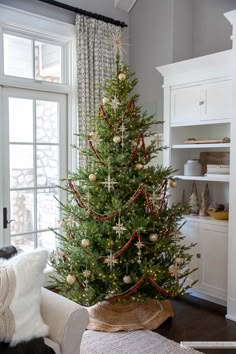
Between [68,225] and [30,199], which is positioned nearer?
[68,225]

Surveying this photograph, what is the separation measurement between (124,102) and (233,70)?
102 centimetres

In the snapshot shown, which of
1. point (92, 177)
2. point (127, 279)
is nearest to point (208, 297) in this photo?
point (127, 279)

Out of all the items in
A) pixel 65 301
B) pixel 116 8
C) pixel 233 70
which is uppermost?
pixel 116 8

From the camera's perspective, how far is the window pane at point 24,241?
3770 millimetres

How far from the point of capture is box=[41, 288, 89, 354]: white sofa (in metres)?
1.83

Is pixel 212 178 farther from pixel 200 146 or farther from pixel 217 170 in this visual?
pixel 200 146

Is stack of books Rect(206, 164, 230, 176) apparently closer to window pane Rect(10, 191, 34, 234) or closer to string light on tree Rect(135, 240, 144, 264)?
string light on tree Rect(135, 240, 144, 264)

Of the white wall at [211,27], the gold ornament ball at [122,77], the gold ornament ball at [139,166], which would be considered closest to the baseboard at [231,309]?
the gold ornament ball at [139,166]

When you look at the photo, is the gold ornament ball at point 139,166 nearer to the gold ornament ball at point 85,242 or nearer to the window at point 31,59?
the gold ornament ball at point 85,242

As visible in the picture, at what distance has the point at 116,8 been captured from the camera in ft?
14.5

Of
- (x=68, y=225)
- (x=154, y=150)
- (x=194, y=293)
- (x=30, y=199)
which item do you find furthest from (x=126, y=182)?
(x=194, y=293)

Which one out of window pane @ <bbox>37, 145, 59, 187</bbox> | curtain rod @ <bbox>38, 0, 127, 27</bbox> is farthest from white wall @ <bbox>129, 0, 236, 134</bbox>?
window pane @ <bbox>37, 145, 59, 187</bbox>

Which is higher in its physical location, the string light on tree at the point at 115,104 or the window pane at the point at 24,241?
the string light on tree at the point at 115,104

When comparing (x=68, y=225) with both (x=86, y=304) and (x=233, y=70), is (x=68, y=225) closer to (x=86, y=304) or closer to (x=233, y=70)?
(x=86, y=304)
